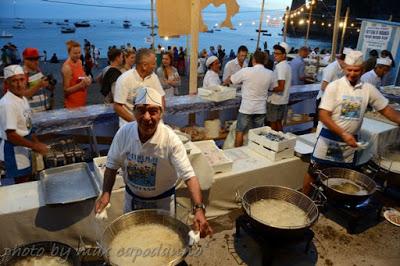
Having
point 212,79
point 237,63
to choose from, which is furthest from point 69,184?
point 237,63

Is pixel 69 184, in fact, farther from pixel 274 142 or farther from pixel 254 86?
pixel 254 86

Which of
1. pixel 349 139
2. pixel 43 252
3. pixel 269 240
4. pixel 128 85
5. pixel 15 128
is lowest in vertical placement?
pixel 269 240

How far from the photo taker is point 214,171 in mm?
3742

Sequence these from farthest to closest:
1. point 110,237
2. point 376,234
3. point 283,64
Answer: point 283,64 → point 376,234 → point 110,237

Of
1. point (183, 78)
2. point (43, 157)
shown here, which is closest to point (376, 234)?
point (43, 157)

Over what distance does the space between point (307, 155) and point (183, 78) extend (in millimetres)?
10949

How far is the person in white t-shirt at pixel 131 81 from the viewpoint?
139 inches

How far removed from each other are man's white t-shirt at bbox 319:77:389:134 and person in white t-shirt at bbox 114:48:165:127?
2201 mm

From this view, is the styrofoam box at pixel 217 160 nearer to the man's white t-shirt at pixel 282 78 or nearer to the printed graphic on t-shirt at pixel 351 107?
the printed graphic on t-shirt at pixel 351 107

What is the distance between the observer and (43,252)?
229 cm

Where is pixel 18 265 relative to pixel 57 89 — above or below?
above

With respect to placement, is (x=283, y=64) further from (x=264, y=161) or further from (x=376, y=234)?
(x=376, y=234)

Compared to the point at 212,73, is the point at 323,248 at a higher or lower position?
lower

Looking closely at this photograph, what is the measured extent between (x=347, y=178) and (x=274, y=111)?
229 centimetres
